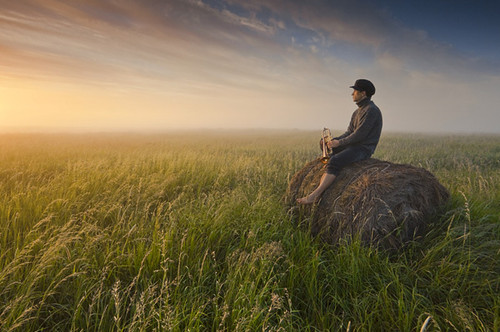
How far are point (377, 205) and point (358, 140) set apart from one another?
1446 millimetres

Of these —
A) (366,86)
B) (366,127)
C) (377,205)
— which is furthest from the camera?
(366,86)

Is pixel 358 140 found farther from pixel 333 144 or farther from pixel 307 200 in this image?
pixel 307 200

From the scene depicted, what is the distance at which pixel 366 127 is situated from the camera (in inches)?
179

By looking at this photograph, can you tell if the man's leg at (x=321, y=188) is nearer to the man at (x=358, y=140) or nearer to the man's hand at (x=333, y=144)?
the man at (x=358, y=140)

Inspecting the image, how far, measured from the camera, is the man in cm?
447

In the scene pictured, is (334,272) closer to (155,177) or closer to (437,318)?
(437,318)

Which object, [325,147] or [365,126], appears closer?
[365,126]

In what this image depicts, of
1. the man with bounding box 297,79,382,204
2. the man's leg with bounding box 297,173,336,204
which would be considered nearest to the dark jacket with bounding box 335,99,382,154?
the man with bounding box 297,79,382,204

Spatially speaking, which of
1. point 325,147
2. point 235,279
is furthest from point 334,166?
point 235,279

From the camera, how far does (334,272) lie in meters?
3.00

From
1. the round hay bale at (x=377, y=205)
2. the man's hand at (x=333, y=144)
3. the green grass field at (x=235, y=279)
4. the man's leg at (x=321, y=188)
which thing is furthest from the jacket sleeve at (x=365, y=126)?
the green grass field at (x=235, y=279)

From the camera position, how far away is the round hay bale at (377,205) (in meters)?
3.53

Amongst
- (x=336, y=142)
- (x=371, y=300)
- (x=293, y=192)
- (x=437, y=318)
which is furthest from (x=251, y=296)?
(x=336, y=142)

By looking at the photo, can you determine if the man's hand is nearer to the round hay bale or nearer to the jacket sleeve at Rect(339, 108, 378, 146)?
the jacket sleeve at Rect(339, 108, 378, 146)
